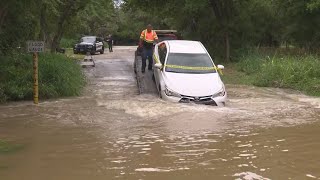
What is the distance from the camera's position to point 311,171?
21.8 feet

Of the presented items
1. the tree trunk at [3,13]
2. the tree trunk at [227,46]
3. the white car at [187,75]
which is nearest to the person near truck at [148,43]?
the white car at [187,75]

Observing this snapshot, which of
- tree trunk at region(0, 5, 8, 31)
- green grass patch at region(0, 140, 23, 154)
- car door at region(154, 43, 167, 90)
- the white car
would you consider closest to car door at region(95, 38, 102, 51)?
car door at region(154, 43, 167, 90)

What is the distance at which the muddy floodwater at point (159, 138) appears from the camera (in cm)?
664

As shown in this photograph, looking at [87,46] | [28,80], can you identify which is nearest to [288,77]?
[28,80]

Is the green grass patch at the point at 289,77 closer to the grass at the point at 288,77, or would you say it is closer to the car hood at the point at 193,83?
the grass at the point at 288,77

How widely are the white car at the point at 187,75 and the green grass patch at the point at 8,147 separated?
5.24 metres

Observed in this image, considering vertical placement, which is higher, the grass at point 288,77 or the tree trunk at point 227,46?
the tree trunk at point 227,46

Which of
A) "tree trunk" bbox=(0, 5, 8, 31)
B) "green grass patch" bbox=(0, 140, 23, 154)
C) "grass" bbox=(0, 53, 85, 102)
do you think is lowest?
"green grass patch" bbox=(0, 140, 23, 154)

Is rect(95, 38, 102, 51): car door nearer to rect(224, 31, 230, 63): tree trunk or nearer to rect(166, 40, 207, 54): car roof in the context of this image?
rect(224, 31, 230, 63): tree trunk

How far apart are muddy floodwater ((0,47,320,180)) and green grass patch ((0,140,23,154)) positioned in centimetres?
13

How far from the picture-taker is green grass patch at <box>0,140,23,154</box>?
7.77m

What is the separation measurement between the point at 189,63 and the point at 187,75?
792 millimetres

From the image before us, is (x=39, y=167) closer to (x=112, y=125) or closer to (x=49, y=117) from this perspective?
(x=112, y=125)

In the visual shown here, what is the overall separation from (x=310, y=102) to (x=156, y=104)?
440 cm
